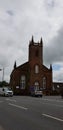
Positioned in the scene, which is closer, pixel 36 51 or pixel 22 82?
pixel 36 51

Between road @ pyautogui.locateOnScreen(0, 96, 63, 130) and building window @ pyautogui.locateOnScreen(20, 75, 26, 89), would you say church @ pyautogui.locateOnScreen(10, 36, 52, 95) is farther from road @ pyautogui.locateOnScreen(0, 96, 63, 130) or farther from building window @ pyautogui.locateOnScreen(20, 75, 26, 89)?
road @ pyautogui.locateOnScreen(0, 96, 63, 130)

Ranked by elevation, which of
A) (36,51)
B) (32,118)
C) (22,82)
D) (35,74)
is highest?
(36,51)

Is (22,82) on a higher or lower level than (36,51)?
lower

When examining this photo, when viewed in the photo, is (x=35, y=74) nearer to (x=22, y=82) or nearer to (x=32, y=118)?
(x=22, y=82)

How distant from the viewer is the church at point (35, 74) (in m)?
96.1

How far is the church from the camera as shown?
96125 mm

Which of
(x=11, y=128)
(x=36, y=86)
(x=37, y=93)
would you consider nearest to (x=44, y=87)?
(x=36, y=86)

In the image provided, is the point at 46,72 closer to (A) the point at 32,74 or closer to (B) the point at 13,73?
(A) the point at 32,74

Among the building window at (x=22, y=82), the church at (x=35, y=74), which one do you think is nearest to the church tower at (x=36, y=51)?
the church at (x=35, y=74)

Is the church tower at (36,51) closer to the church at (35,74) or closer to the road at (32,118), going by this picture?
the church at (35,74)

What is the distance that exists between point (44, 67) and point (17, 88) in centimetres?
1100

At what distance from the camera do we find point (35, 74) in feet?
317

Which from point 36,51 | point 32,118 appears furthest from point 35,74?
point 32,118

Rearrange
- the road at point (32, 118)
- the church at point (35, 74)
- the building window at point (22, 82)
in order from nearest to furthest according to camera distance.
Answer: the road at point (32, 118), the church at point (35, 74), the building window at point (22, 82)
